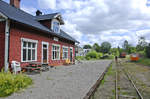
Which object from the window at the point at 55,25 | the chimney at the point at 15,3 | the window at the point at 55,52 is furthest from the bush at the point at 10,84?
the chimney at the point at 15,3

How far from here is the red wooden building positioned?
908cm

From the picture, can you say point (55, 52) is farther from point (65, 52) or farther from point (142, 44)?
point (142, 44)

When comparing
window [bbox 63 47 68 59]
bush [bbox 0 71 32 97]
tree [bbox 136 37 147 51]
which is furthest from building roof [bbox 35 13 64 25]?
tree [bbox 136 37 147 51]

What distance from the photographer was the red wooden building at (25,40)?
29.8ft

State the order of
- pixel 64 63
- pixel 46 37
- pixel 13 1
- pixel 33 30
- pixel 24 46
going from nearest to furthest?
1. pixel 24 46
2. pixel 33 30
3. pixel 46 37
4. pixel 13 1
5. pixel 64 63

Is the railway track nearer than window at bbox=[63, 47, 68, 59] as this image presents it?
Yes

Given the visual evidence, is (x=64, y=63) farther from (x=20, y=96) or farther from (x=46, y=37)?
(x=20, y=96)

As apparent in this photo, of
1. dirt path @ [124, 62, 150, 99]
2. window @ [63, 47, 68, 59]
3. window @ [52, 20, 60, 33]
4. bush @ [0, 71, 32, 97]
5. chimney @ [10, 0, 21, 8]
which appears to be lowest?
dirt path @ [124, 62, 150, 99]

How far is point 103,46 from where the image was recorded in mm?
93750

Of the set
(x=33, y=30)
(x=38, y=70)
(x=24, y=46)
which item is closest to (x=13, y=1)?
(x=33, y=30)

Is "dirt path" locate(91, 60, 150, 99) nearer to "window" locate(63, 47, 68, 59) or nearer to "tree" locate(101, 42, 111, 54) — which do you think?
"window" locate(63, 47, 68, 59)

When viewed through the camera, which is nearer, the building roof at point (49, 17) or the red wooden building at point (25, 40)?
the red wooden building at point (25, 40)

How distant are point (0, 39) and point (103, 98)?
872cm

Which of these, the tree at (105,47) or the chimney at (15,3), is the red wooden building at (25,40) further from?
the tree at (105,47)
